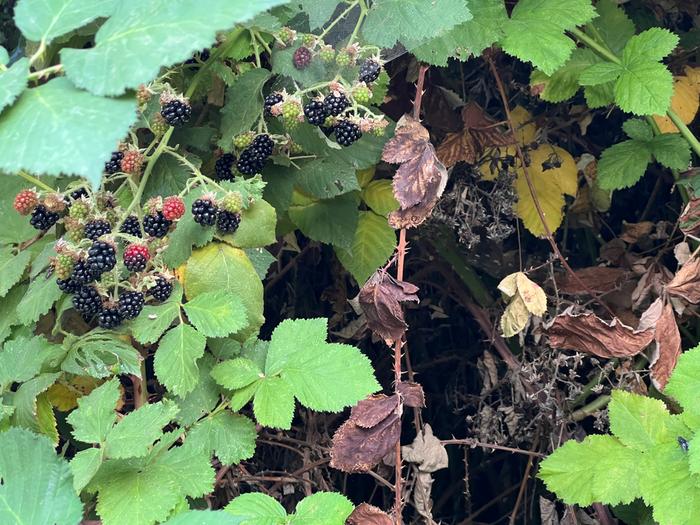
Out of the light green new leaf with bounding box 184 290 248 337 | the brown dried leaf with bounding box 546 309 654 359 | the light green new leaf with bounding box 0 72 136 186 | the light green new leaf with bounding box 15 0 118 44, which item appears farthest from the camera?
the brown dried leaf with bounding box 546 309 654 359

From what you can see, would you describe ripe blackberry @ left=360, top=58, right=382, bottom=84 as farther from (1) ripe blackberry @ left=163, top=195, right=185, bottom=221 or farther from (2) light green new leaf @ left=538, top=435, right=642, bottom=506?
(2) light green new leaf @ left=538, top=435, right=642, bottom=506

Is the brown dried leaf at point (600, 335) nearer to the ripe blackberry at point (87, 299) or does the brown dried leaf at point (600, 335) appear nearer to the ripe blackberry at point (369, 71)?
the ripe blackberry at point (369, 71)

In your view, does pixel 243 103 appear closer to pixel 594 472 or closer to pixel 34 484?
pixel 34 484

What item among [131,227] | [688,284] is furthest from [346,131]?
[688,284]

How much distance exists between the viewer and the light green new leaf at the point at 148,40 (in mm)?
631

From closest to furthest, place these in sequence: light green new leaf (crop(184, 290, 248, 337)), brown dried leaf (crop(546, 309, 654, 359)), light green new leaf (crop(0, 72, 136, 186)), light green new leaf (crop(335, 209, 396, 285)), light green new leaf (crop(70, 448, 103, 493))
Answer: light green new leaf (crop(0, 72, 136, 186)), light green new leaf (crop(70, 448, 103, 493)), light green new leaf (crop(184, 290, 248, 337)), brown dried leaf (crop(546, 309, 654, 359)), light green new leaf (crop(335, 209, 396, 285))

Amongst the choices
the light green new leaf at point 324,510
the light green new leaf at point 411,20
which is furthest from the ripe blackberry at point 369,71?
the light green new leaf at point 324,510

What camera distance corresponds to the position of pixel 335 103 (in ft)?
3.76

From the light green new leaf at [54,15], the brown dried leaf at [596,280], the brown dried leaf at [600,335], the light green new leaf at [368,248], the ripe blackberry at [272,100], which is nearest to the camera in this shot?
the light green new leaf at [54,15]

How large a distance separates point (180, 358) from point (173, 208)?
8.6 inches

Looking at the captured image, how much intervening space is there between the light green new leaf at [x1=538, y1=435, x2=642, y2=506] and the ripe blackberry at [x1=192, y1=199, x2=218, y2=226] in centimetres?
68

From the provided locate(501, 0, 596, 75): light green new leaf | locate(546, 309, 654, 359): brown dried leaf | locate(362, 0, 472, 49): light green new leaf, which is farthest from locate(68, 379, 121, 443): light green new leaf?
locate(501, 0, 596, 75): light green new leaf

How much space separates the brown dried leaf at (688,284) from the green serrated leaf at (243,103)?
78 cm

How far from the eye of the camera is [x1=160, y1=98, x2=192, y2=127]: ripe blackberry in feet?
3.78
